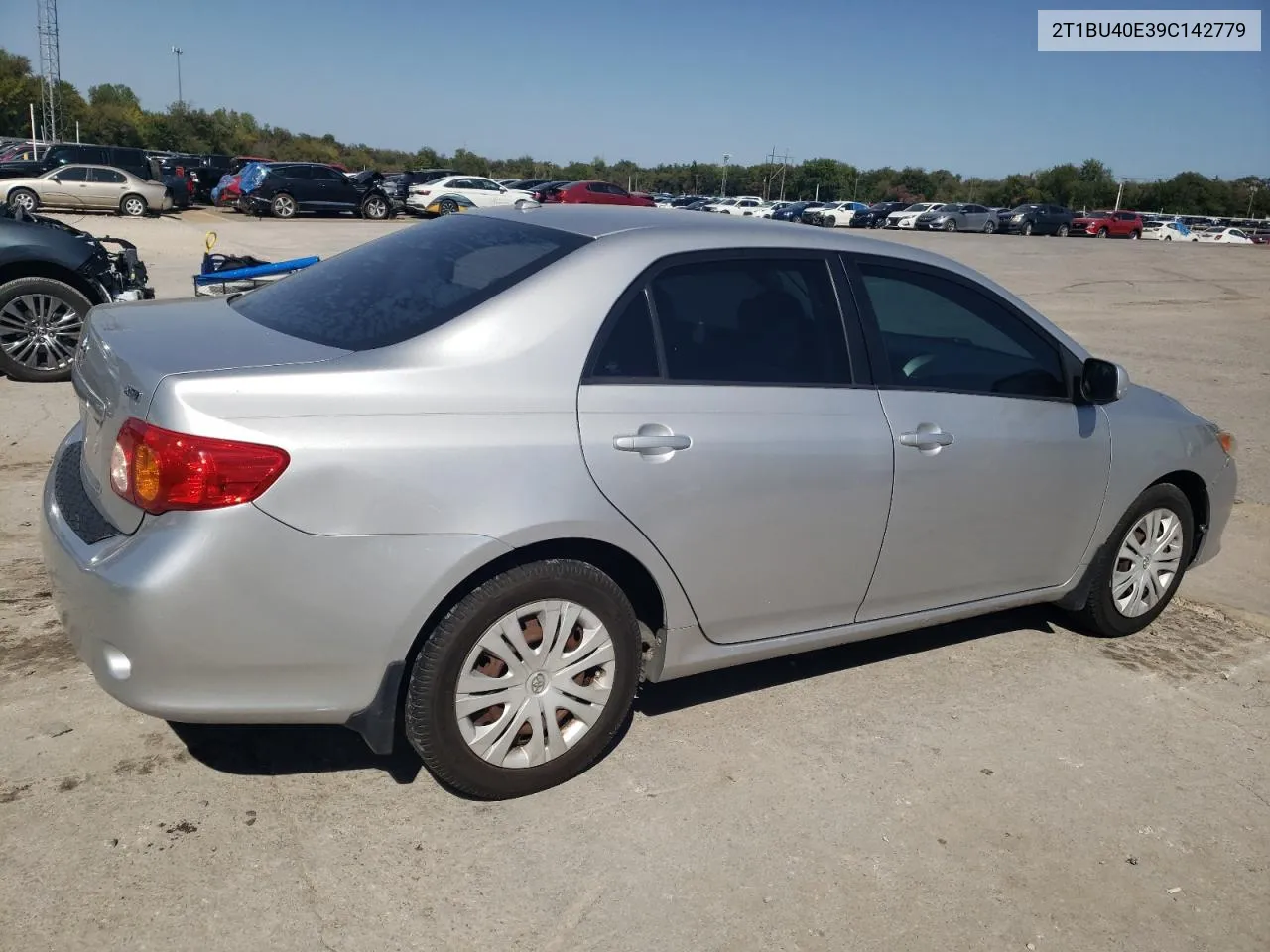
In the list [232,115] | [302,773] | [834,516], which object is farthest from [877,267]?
[232,115]

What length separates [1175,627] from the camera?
493cm

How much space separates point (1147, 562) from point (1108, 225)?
49.3 meters

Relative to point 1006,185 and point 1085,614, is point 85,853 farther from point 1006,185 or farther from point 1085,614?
point 1006,185

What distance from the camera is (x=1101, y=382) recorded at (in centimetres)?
415

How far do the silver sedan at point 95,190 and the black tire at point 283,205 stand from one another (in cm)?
295

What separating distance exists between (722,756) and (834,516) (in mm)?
858

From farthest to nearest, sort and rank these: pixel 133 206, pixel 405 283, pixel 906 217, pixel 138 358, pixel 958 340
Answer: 1. pixel 906 217
2. pixel 133 206
3. pixel 958 340
4. pixel 405 283
5. pixel 138 358

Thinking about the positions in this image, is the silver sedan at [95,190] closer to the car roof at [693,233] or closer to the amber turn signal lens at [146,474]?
the car roof at [693,233]

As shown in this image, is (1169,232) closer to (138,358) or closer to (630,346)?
(630,346)

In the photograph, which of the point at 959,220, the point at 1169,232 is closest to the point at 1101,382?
the point at 959,220

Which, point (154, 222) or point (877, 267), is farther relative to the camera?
point (154, 222)

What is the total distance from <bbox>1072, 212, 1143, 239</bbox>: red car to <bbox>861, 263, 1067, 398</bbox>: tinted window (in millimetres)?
48640

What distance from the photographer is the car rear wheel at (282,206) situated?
32531mm

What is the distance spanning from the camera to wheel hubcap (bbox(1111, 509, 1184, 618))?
15.0ft
